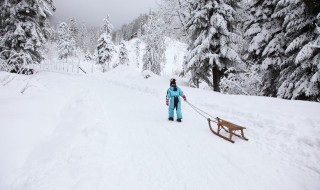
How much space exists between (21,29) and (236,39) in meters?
17.3

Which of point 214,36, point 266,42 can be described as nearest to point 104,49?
point 214,36

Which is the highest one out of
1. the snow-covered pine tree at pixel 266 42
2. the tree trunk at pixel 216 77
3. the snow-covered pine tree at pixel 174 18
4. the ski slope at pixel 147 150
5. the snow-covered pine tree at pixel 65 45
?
Answer: the snow-covered pine tree at pixel 65 45

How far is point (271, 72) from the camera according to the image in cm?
1455

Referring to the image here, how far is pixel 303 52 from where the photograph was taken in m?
10.1

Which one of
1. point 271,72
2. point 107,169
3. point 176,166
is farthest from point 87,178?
point 271,72

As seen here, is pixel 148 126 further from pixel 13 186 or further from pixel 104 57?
pixel 104 57

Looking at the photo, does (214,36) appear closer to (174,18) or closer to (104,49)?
(174,18)

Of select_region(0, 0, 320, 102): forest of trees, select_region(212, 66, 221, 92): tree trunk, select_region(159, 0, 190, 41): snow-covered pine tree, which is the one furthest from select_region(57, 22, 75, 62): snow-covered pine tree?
select_region(212, 66, 221, 92): tree trunk

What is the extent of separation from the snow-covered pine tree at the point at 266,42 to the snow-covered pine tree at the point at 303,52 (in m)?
1.34

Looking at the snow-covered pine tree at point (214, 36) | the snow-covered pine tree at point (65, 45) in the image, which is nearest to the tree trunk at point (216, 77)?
the snow-covered pine tree at point (214, 36)

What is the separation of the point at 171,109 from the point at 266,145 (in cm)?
373

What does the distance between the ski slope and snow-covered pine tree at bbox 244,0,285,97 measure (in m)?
6.01

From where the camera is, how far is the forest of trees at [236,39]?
10.9 metres

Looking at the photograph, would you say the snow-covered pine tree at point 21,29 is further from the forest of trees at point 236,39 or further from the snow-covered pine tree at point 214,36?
the snow-covered pine tree at point 214,36
